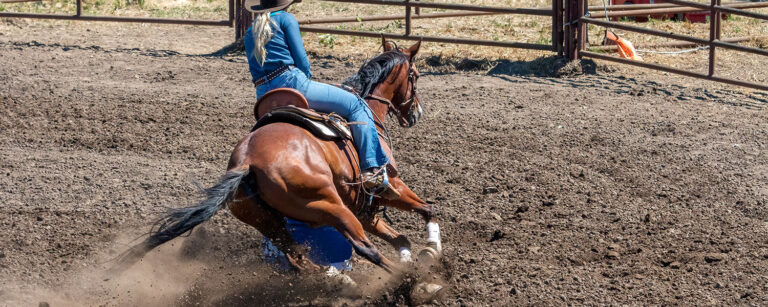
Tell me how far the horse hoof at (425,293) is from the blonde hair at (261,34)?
1.59 m

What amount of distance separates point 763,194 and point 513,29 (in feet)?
23.2

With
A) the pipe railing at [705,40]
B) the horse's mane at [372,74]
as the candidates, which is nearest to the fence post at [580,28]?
the pipe railing at [705,40]

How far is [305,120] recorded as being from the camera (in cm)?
479

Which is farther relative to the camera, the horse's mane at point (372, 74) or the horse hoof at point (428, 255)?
the horse's mane at point (372, 74)

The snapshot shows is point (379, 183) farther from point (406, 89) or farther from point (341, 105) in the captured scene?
point (406, 89)

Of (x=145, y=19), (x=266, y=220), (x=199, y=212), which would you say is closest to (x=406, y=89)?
(x=266, y=220)

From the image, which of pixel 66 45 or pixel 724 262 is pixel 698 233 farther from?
pixel 66 45

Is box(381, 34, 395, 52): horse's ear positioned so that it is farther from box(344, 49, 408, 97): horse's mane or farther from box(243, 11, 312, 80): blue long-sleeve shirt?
box(243, 11, 312, 80): blue long-sleeve shirt

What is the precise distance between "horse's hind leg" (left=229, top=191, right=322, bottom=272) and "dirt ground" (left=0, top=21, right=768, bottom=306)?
1.01 feet

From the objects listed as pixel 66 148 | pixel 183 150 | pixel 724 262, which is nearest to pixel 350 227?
pixel 724 262

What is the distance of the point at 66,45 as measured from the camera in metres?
12.3

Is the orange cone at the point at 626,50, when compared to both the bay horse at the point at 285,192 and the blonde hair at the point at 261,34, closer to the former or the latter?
the bay horse at the point at 285,192

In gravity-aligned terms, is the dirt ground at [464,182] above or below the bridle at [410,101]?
below

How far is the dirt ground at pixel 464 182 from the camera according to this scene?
202 inches
